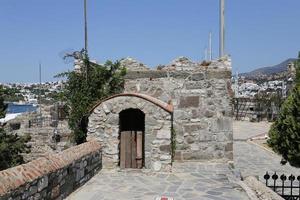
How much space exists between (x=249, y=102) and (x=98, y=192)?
3382cm

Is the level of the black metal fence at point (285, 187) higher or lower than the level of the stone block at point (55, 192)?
lower

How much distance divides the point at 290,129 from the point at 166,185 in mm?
3076

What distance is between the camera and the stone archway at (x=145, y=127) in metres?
11.0

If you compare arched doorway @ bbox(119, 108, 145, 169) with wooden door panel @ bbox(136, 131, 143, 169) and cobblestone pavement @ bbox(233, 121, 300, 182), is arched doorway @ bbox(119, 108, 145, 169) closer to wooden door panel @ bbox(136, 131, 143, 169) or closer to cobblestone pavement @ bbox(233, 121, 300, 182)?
wooden door panel @ bbox(136, 131, 143, 169)

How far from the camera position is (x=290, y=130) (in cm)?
938

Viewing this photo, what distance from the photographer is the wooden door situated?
1143 cm

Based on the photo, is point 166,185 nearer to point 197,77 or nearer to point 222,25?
point 197,77

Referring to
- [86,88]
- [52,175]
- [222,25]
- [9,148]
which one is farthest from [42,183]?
[222,25]

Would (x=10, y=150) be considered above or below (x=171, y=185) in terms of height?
above

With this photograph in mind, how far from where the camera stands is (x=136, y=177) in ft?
34.0

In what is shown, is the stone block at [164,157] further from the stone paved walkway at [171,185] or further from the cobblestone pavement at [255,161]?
the cobblestone pavement at [255,161]

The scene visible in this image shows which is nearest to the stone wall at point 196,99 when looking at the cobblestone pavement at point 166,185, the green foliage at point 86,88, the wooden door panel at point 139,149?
the green foliage at point 86,88

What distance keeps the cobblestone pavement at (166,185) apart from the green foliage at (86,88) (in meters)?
1.89

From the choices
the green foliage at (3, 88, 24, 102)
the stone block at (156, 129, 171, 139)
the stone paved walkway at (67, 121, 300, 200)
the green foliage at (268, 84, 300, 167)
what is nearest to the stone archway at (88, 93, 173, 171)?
the stone block at (156, 129, 171, 139)
